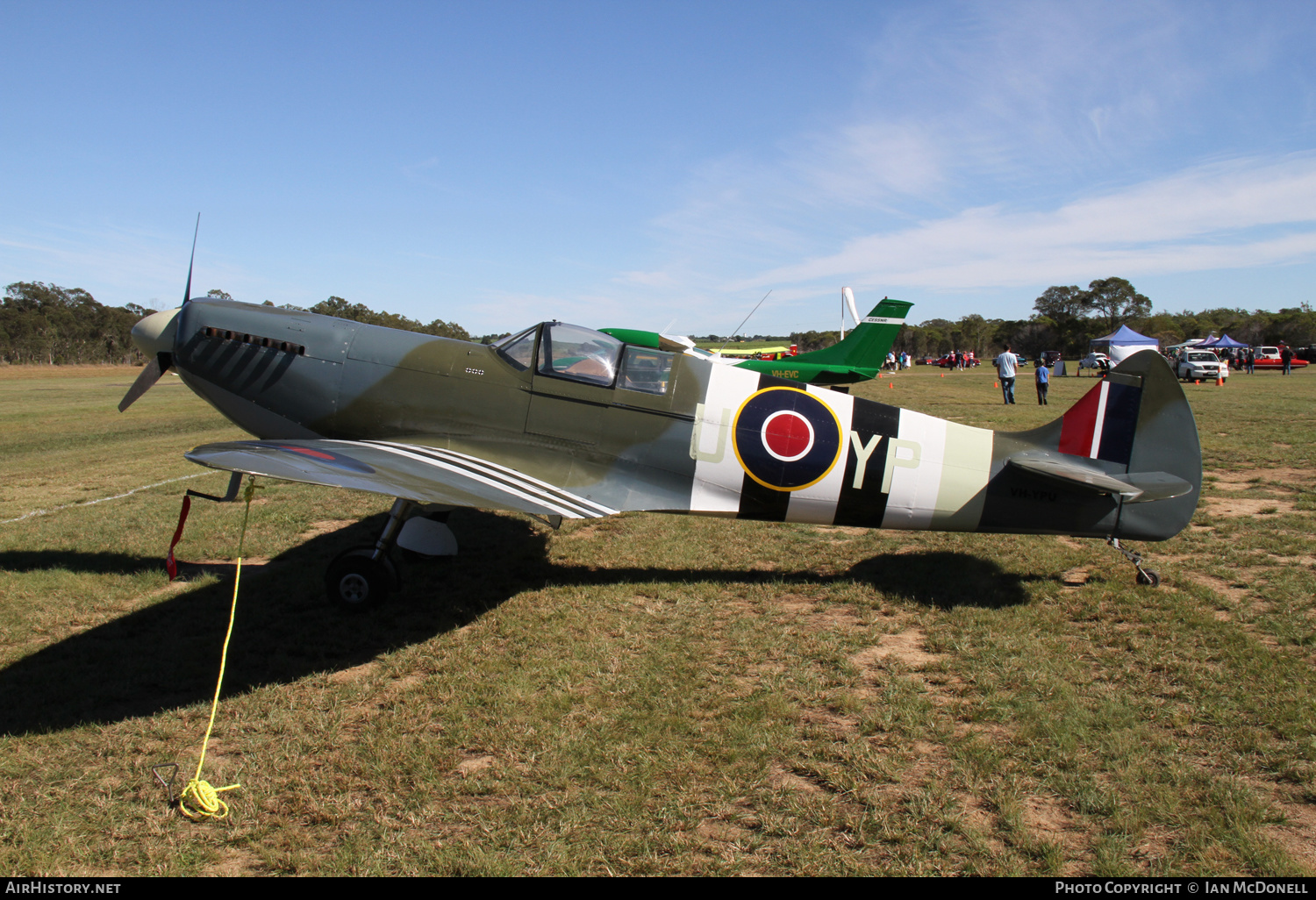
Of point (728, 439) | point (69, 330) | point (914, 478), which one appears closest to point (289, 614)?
point (728, 439)

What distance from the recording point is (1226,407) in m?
16.6

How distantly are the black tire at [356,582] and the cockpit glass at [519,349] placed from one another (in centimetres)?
184

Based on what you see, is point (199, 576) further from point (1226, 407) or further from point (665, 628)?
point (1226, 407)

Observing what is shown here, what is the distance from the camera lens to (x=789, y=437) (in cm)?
515

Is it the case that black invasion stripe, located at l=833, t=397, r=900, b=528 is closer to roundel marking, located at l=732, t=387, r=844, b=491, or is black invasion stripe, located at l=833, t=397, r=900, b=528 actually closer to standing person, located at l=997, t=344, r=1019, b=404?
roundel marking, located at l=732, t=387, r=844, b=491

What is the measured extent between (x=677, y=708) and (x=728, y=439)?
7.28 feet

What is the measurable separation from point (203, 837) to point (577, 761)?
4.91 feet

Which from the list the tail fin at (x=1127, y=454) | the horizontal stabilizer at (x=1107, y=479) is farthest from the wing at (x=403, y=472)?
the tail fin at (x=1127, y=454)

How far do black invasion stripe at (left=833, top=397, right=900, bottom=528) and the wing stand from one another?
1.78 m

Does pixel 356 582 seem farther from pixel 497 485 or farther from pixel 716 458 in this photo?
pixel 716 458

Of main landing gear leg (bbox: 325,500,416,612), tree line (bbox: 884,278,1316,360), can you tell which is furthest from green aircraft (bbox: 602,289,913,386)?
tree line (bbox: 884,278,1316,360)

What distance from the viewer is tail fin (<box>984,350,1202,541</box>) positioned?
4926mm

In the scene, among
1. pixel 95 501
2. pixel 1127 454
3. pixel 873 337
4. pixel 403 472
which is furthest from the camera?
pixel 873 337
